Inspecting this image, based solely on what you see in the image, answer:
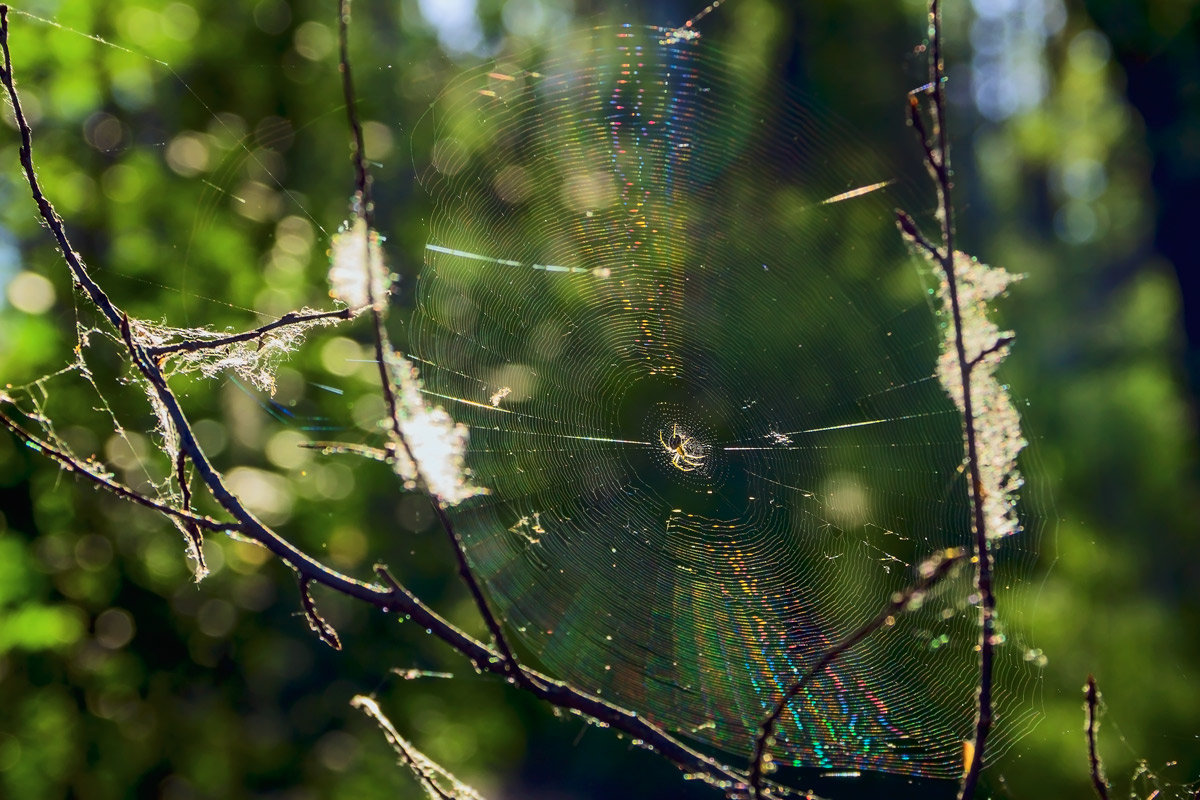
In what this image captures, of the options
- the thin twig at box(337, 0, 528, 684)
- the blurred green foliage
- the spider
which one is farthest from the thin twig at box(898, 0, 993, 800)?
the spider

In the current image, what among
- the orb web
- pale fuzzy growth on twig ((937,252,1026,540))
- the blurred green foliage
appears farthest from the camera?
the blurred green foliage

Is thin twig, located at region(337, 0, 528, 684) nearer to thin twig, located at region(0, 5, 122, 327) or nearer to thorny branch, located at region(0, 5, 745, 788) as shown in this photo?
thorny branch, located at region(0, 5, 745, 788)

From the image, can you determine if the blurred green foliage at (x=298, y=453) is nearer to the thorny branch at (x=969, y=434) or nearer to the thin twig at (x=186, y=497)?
the thin twig at (x=186, y=497)

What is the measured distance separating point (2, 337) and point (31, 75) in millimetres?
1670

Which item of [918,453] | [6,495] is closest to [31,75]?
[6,495]

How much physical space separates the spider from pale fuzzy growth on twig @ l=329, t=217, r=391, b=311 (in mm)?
2581

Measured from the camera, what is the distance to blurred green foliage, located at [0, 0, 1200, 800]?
4734 mm

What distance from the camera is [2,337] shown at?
4617mm

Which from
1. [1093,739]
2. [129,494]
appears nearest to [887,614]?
[1093,739]

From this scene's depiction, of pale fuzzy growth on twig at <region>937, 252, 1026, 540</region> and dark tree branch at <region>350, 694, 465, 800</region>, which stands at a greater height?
pale fuzzy growth on twig at <region>937, 252, 1026, 540</region>

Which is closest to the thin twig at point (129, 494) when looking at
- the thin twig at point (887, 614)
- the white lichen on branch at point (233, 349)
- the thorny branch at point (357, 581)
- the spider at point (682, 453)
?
the thorny branch at point (357, 581)

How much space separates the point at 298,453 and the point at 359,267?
5.41m

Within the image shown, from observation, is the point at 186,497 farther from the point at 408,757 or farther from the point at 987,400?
the point at 987,400

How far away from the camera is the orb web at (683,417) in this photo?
8.23 ft
